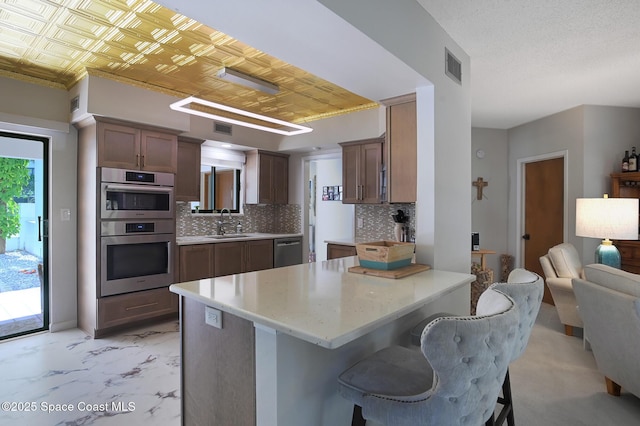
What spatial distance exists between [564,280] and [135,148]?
4.83 meters

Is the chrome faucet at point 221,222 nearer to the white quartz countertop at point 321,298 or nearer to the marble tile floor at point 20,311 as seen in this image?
the marble tile floor at point 20,311

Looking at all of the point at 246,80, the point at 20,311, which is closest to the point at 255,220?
the point at 246,80

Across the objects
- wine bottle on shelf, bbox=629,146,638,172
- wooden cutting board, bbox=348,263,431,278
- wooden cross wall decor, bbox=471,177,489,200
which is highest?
wine bottle on shelf, bbox=629,146,638,172

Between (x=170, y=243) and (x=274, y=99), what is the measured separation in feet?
6.96

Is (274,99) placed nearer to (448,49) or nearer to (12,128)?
(448,49)

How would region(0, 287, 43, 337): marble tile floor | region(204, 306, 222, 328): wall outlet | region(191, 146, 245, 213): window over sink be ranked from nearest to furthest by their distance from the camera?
region(204, 306, 222, 328): wall outlet, region(0, 287, 43, 337): marble tile floor, region(191, 146, 245, 213): window over sink

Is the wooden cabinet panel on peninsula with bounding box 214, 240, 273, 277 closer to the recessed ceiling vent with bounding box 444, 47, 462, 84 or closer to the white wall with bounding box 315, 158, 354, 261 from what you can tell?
the white wall with bounding box 315, 158, 354, 261

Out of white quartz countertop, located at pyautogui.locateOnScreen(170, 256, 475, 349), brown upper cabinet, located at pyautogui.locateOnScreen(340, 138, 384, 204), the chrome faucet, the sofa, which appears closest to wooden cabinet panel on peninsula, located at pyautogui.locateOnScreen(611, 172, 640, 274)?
the sofa

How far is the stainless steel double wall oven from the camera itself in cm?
351

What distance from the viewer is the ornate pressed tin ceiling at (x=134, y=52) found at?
7.99 ft

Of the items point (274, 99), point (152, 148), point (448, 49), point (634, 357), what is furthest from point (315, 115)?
point (634, 357)

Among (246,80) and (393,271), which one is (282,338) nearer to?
(393,271)

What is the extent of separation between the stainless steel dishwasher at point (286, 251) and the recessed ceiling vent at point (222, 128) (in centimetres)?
169

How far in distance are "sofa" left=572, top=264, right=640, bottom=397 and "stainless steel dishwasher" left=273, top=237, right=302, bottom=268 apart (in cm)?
366
